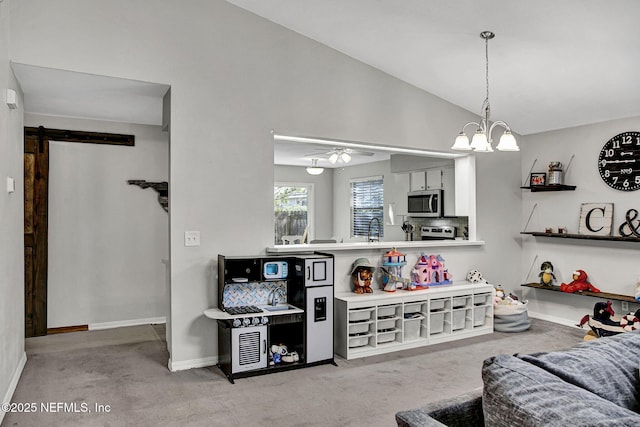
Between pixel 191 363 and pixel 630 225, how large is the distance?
452 cm

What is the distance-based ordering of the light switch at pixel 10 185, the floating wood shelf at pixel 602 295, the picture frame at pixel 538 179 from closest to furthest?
the light switch at pixel 10 185
the floating wood shelf at pixel 602 295
the picture frame at pixel 538 179

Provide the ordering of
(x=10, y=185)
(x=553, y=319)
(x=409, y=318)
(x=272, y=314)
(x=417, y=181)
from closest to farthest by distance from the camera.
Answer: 1. (x=10, y=185)
2. (x=272, y=314)
3. (x=409, y=318)
4. (x=553, y=319)
5. (x=417, y=181)

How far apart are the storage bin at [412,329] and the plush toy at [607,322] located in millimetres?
1651

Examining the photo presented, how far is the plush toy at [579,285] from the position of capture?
16.4ft

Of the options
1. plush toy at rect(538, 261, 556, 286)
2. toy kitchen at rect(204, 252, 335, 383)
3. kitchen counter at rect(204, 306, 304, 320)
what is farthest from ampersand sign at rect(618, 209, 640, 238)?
kitchen counter at rect(204, 306, 304, 320)

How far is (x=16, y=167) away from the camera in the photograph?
358cm

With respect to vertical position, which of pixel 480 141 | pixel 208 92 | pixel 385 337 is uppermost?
pixel 208 92

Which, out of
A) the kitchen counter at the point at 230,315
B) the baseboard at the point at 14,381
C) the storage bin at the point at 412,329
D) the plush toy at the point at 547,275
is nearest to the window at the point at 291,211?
the kitchen counter at the point at 230,315

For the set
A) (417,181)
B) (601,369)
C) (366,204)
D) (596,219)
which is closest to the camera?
(601,369)

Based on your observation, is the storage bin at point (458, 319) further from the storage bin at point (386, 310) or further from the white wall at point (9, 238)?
the white wall at point (9, 238)

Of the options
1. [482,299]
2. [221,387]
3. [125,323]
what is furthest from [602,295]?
[125,323]

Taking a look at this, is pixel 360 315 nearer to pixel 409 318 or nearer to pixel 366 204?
pixel 409 318

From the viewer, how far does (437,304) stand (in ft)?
15.4

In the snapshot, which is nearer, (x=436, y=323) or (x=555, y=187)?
(x=436, y=323)
